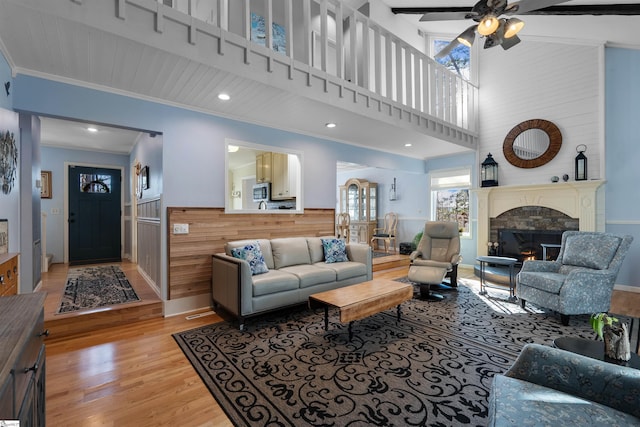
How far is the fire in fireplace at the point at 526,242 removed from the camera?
5.03 m

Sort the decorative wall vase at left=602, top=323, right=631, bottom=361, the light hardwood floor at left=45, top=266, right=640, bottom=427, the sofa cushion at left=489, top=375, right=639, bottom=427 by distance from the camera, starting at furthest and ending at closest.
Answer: the light hardwood floor at left=45, top=266, right=640, bottom=427 < the decorative wall vase at left=602, top=323, right=631, bottom=361 < the sofa cushion at left=489, top=375, right=639, bottom=427

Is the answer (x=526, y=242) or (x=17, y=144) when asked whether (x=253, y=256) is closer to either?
(x=17, y=144)

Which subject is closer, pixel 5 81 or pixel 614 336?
pixel 614 336

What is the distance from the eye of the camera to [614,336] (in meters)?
1.59

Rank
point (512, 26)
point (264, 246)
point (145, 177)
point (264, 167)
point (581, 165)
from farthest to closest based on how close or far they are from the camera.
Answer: point (264, 167) < point (581, 165) < point (145, 177) < point (264, 246) < point (512, 26)

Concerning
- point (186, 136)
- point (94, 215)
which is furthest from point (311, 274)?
point (94, 215)

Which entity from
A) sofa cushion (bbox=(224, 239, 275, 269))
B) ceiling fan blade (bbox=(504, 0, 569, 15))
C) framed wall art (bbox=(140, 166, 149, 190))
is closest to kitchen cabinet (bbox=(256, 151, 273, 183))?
framed wall art (bbox=(140, 166, 149, 190))

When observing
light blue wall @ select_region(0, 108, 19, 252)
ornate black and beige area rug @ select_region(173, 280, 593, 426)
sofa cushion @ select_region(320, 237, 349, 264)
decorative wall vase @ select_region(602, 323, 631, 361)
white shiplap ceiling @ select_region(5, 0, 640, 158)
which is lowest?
ornate black and beige area rug @ select_region(173, 280, 593, 426)

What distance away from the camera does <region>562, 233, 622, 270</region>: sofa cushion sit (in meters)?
3.35

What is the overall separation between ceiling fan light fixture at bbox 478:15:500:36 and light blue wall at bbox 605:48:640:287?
2807 millimetres

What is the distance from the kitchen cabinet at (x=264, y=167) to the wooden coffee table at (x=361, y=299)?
4.15 meters

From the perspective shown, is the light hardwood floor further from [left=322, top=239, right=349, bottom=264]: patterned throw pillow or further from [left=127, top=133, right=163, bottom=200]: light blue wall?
[left=322, top=239, right=349, bottom=264]: patterned throw pillow

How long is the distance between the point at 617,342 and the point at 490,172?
4746 mm

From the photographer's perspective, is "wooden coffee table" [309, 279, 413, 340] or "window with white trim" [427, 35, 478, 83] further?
"window with white trim" [427, 35, 478, 83]
